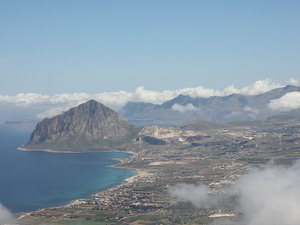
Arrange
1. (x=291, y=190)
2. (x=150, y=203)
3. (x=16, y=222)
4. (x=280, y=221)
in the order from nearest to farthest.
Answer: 1. (x=280, y=221)
2. (x=291, y=190)
3. (x=16, y=222)
4. (x=150, y=203)

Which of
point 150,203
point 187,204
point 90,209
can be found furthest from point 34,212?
point 187,204

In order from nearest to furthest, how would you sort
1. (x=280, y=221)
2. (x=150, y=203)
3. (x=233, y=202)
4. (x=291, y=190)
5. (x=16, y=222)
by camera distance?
1. (x=280, y=221)
2. (x=291, y=190)
3. (x=16, y=222)
4. (x=233, y=202)
5. (x=150, y=203)

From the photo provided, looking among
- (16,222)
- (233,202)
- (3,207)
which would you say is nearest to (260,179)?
(233,202)

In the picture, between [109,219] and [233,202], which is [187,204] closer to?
[233,202]

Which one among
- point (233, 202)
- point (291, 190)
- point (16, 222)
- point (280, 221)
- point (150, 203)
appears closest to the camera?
point (280, 221)

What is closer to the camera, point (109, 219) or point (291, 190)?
point (291, 190)

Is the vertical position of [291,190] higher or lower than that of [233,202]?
higher

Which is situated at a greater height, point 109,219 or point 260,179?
point 260,179

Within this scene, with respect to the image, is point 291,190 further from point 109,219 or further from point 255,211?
point 109,219

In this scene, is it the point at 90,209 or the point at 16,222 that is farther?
the point at 90,209
